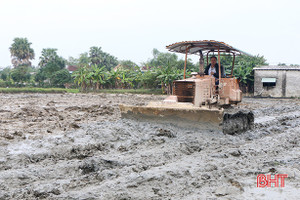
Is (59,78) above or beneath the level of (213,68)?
above

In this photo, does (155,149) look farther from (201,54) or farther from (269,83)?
(269,83)

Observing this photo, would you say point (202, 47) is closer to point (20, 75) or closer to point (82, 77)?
point (82, 77)

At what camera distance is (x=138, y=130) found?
23.9 ft

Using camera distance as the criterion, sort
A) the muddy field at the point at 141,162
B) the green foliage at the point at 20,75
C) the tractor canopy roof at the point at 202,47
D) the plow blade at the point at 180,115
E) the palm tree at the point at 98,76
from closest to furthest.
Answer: the muddy field at the point at 141,162, the plow blade at the point at 180,115, the tractor canopy roof at the point at 202,47, the palm tree at the point at 98,76, the green foliage at the point at 20,75

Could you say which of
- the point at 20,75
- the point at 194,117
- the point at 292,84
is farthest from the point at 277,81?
the point at 20,75

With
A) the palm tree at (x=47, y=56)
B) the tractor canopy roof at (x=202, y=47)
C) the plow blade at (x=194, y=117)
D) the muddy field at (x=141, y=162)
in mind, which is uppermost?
the palm tree at (x=47, y=56)

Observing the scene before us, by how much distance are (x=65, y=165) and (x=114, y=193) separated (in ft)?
4.66

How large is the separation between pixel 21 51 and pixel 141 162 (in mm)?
56996

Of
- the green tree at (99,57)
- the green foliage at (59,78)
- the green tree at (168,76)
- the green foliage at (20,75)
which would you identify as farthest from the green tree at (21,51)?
the green tree at (168,76)

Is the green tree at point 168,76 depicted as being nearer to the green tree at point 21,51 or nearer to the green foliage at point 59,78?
the green foliage at point 59,78

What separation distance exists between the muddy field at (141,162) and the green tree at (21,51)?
53.1 metres

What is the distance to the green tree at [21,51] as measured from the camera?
2206 inches

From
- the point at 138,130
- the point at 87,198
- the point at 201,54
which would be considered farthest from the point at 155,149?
the point at 201,54

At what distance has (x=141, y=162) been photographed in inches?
190
